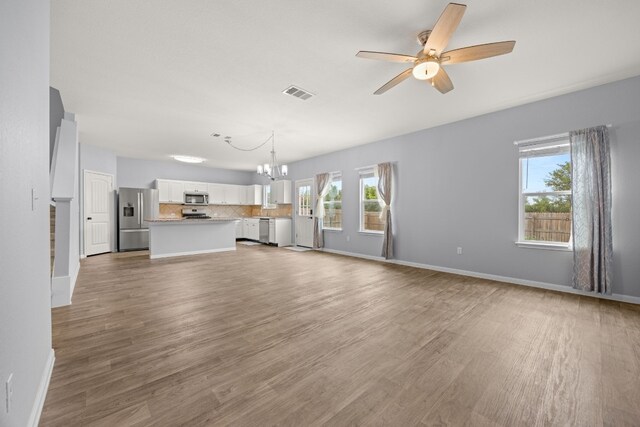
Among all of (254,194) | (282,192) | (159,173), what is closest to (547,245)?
(282,192)

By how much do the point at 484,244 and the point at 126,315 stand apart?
5.14 meters

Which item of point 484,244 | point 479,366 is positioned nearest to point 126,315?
point 479,366

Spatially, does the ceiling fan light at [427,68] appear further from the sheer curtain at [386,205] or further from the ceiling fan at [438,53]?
the sheer curtain at [386,205]

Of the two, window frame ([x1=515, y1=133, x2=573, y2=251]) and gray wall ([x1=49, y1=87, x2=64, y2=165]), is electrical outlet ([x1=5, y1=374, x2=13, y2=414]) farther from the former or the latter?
window frame ([x1=515, y1=133, x2=573, y2=251])

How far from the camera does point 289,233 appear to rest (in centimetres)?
849

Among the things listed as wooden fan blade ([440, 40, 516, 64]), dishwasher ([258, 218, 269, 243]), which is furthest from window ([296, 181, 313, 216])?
wooden fan blade ([440, 40, 516, 64])

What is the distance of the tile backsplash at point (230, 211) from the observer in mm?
8523

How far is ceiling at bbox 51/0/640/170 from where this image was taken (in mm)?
2139

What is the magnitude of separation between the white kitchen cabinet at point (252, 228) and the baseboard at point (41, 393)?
23.7 ft

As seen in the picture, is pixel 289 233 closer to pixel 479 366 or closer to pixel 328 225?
pixel 328 225

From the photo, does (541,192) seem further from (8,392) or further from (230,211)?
(230,211)

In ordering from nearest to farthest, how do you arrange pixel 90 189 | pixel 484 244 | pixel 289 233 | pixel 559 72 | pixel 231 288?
pixel 559 72 → pixel 231 288 → pixel 484 244 → pixel 90 189 → pixel 289 233

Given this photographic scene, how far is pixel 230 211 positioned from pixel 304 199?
3.53m

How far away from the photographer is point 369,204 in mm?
6312
